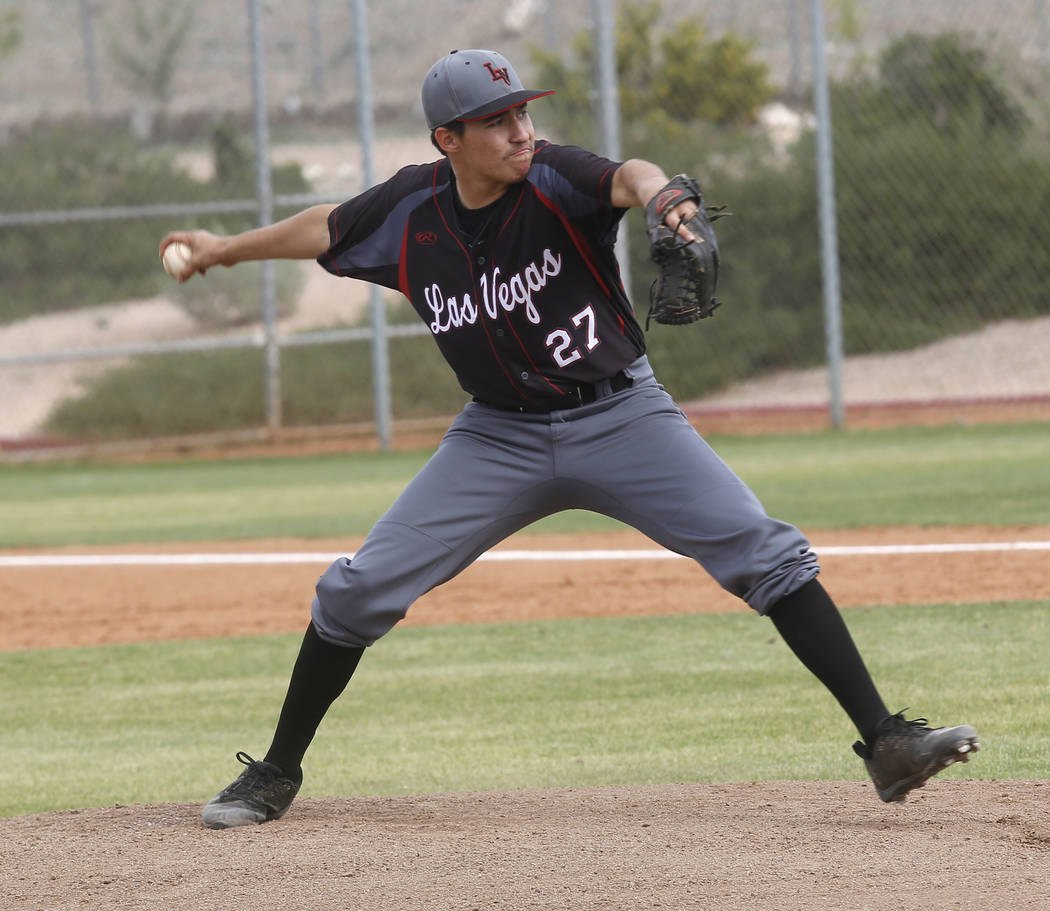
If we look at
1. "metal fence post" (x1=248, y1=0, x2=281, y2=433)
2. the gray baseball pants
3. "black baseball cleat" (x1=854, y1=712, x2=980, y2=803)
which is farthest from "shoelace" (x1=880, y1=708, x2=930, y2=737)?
"metal fence post" (x1=248, y1=0, x2=281, y2=433)

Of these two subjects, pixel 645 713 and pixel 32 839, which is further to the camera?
pixel 645 713

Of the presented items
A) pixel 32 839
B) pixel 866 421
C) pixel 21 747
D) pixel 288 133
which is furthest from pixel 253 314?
pixel 32 839

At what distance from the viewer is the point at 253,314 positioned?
19016 mm

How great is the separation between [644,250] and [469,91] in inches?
573

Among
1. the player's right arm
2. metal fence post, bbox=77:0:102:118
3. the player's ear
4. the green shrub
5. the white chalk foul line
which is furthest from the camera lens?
metal fence post, bbox=77:0:102:118

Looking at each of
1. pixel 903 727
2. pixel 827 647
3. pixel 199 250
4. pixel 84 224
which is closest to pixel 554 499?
pixel 827 647

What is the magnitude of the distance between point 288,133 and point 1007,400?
8.65 m

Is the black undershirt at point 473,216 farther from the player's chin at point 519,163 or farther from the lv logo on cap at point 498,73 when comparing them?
the lv logo on cap at point 498,73

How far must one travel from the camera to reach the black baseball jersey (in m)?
3.88

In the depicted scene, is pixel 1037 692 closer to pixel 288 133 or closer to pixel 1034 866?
pixel 1034 866

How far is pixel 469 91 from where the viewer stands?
3840 mm

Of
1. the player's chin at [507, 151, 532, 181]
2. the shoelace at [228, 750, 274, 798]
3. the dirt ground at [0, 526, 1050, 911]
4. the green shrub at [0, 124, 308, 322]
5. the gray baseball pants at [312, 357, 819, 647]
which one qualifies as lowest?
the dirt ground at [0, 526, 1050, 911]

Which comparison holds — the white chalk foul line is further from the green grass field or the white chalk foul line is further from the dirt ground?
the dirt ground

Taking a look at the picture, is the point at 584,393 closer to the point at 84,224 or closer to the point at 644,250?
the point at 644,250
